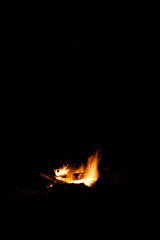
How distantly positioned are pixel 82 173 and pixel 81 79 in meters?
4.89

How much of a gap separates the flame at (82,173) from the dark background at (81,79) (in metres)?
2.13

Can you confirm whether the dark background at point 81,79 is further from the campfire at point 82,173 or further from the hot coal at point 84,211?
the hot coal at point 84,211

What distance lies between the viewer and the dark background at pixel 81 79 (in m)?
8.47

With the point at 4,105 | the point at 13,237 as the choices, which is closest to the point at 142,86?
the point at 4,105

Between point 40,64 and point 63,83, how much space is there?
4.53 ft

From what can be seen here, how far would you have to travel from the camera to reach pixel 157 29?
8.72 m

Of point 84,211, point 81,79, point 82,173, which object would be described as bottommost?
point 84,211

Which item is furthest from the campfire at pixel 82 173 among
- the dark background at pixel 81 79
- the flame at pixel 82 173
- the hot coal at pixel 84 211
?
the dark background at pixel 81 79

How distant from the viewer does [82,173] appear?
5.74 metres

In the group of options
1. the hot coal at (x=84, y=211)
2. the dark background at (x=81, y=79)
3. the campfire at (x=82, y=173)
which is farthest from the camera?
the dark background at (x=81, y=79)

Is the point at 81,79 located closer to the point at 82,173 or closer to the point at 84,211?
the point at 82,173

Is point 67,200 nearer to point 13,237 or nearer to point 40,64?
point 13,237

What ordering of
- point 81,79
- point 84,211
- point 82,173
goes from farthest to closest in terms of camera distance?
point 81,79 → point 82,173 → point 84,211

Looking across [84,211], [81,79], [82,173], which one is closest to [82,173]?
[82,173]
